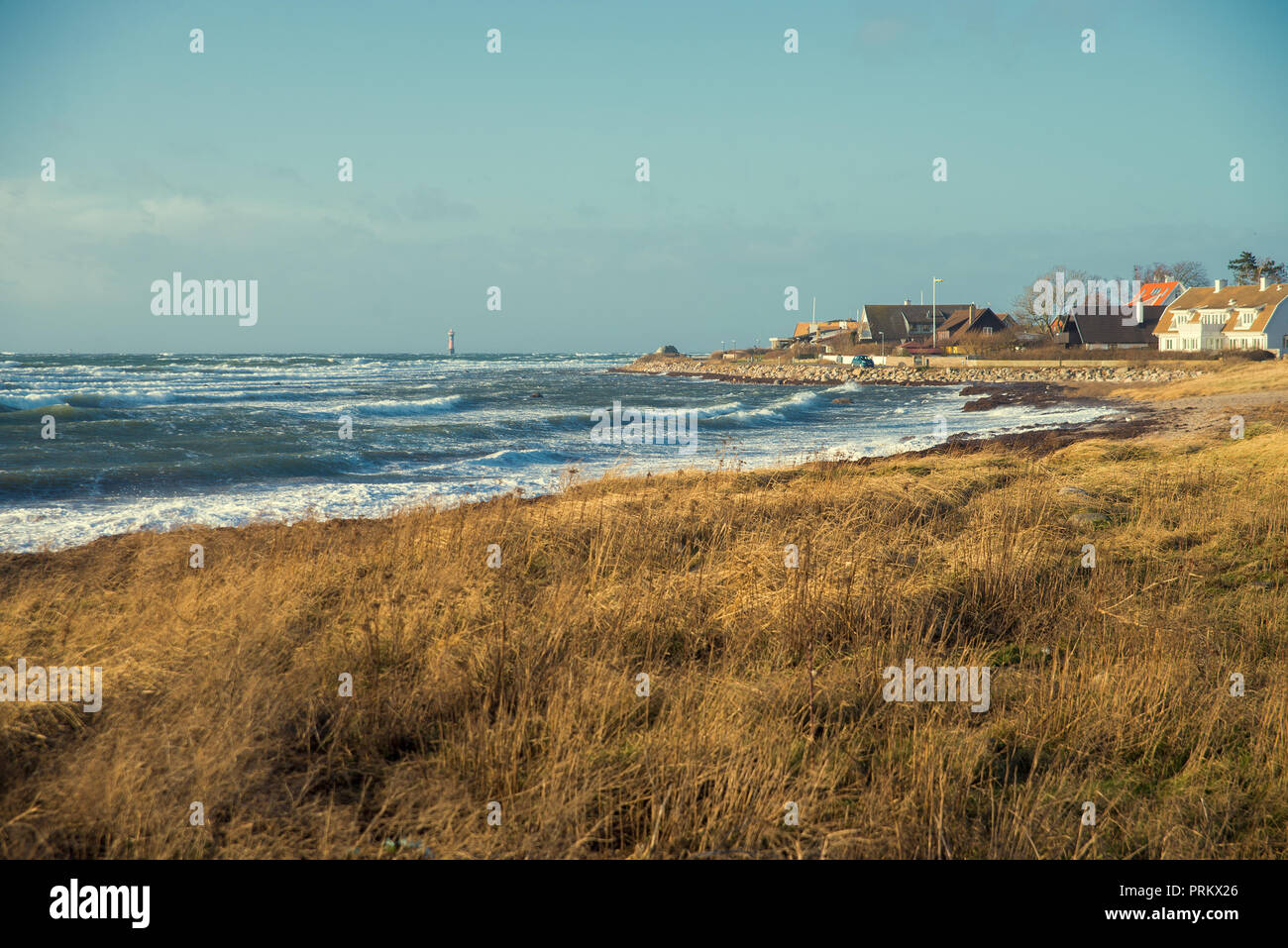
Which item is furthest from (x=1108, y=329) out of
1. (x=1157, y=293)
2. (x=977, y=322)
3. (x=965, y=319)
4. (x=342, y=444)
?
(x=342, y=444)

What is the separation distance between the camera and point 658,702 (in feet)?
14.3

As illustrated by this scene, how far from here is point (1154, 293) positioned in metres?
82.9

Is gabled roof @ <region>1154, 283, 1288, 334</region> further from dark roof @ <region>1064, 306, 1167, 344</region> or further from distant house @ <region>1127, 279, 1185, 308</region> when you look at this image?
distant house @ <region>1127, 279, 1185, 308</region>

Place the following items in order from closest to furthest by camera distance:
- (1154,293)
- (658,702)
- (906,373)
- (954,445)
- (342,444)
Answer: (658,702), (954,445), (342,444), (906,373), (1154,293)

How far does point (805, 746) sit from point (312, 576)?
4.39 metres

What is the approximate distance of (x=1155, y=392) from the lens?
36.3 meters

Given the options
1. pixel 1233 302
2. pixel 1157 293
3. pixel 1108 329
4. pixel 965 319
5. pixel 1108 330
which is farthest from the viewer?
pixel 965 319

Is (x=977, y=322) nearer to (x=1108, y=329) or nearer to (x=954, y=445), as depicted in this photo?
(x=1108, y=329)

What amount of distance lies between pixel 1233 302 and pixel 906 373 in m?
A: 24.6

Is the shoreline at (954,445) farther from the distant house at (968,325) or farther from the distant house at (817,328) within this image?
the distant house at (817,328)

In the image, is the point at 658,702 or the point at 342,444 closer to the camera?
the point at 658,702

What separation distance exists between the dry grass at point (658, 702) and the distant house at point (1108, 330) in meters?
74.3

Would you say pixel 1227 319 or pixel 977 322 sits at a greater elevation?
pixel 977 322

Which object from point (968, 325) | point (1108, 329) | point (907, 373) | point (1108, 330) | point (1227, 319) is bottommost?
point (907, 373)
